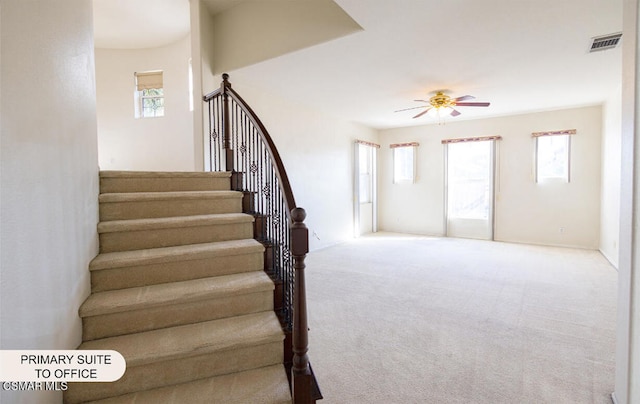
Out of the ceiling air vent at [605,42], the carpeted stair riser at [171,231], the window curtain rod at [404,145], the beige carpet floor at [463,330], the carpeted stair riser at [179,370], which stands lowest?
the beige carpet floor at [463,330]

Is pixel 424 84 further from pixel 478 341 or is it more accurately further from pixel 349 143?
pixel 478 341

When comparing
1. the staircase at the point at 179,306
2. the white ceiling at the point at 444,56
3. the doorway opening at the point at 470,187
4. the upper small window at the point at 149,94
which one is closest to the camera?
the staircase at the point at 179,306

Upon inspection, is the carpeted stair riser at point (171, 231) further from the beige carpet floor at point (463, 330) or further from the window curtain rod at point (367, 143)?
the window curtain rod at point (367, 143)

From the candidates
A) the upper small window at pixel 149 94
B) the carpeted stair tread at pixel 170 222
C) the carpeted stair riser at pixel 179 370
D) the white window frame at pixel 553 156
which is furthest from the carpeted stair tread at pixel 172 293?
the white window frame at pixel 553 156

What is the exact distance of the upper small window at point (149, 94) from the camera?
5.71 meters

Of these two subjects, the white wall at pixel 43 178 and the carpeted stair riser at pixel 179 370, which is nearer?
the white wall at pixel 43 178

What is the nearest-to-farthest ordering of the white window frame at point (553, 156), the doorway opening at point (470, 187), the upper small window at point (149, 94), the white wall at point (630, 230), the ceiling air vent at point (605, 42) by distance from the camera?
the white wall at point (630, 230) → the ceiling air vent at point (605, 42) → the upper small window at point (149, 94) → the white window frame at point (553, 156) → the doorway opening at point (470, 187)

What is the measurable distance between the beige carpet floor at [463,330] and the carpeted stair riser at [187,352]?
527 millimetres

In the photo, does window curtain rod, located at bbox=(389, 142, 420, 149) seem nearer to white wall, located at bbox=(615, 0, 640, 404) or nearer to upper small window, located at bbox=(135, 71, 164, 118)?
upper small window, located at bbox=(135, 71, 164, 118)

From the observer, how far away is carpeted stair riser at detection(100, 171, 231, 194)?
248cm

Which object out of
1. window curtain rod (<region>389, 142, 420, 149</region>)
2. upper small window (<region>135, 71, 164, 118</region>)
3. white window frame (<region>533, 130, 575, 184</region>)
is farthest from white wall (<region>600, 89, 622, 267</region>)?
upper small window (<region>135, 71, 164, 118</region>)

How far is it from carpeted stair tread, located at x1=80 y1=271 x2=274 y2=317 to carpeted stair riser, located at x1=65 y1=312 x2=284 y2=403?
17 cm

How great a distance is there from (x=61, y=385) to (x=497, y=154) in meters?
7.45

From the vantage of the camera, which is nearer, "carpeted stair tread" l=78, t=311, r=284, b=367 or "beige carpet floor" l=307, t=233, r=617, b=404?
"carpeted stair tread" l=78, t=311, r=284, b=367
